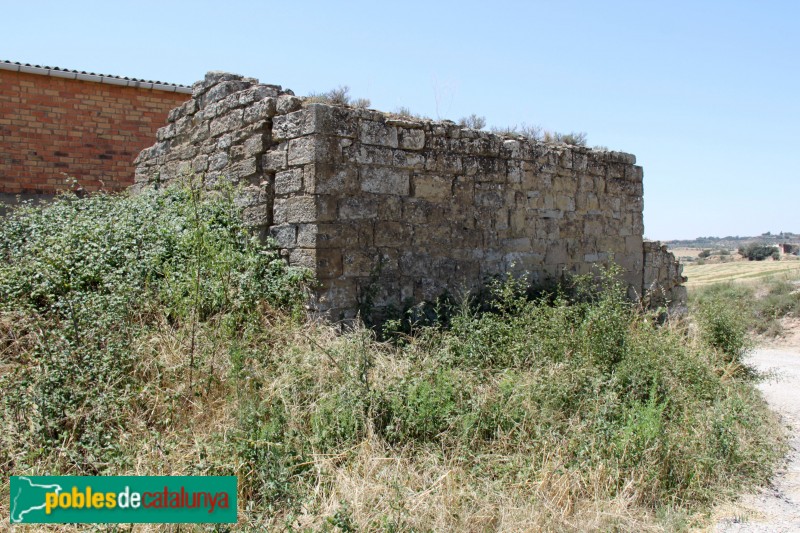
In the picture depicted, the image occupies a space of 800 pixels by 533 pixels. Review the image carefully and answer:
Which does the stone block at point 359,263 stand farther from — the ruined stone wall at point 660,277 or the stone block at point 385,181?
the ruined stone wall at point 660,277

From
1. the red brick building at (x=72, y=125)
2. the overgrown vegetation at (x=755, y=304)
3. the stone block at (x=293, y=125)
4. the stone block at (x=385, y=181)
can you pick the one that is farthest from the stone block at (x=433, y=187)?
the red brick building at (x=72, y=125)

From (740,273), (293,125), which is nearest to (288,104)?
(293,125)

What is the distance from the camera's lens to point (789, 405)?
23.8 ft

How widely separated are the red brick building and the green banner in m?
7.49

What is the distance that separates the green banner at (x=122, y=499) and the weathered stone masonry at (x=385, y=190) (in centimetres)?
237

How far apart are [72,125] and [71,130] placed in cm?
8

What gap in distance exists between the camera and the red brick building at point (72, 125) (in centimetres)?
1009

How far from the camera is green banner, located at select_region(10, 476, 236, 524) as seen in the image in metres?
3.50

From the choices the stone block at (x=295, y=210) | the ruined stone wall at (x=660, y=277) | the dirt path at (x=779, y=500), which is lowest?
the dirt path at (x=779, y=500)

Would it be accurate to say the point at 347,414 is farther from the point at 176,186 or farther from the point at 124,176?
the point at 124,176

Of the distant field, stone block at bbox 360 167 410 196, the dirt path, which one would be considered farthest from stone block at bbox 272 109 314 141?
the distant field

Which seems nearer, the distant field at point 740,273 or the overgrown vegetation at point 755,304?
the overgrown vegetation at point 755,304

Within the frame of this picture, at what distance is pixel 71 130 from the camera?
1052 centimetres

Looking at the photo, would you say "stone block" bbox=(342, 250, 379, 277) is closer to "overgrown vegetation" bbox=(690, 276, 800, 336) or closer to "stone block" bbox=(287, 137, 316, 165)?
"stone block" bbox=(287, 137, 316, 165)
